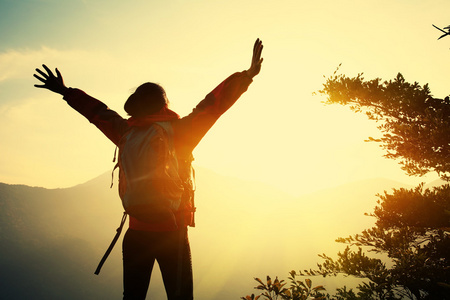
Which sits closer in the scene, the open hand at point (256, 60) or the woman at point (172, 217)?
the woman at point (172, 217)

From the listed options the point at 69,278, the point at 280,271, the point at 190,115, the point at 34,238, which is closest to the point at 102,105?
the point at 190,115

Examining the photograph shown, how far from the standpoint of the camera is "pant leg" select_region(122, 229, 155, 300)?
2254 millimetres

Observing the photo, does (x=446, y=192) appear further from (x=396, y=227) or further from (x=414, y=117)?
(x=414, y=117)

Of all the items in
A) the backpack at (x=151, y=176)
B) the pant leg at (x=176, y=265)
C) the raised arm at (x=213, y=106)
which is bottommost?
the pant leg at (x=176, y=265)

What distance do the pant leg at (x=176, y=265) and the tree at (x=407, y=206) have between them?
19.1ft

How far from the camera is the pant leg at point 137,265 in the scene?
2254 mm

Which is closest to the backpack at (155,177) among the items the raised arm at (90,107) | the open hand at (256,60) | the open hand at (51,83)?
the raised arm at (90,107)

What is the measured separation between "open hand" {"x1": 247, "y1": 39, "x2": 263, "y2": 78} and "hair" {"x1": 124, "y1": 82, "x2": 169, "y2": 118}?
3.21ft

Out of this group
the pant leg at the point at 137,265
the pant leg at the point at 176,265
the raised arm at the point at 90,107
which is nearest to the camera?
the pant leg at the point at 176,265

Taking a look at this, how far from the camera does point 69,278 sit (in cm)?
14400

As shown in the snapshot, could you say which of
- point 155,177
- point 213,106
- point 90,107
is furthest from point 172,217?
point 90,107

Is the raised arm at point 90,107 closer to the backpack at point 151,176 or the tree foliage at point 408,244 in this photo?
the backpack at point 151,176

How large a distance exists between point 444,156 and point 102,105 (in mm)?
9259

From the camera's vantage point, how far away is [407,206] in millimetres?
9156
